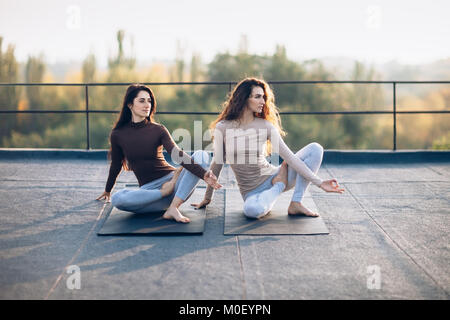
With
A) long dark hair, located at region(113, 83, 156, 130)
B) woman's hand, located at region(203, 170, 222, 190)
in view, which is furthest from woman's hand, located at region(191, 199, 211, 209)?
long dark hair, located at region(113, 83, 156, 130)

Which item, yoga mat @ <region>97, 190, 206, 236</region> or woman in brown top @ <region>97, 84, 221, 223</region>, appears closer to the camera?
yoga mat @ <region>97, 190, 206, 236</region>

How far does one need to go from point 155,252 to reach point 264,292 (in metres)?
0.78

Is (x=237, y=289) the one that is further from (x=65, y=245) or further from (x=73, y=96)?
(x=73, y=96)

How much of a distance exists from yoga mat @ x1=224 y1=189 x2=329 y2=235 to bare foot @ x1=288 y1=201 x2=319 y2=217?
0.03m

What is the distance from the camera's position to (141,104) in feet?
10.8

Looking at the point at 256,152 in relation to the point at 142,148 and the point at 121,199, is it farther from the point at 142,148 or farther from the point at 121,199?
the point at 121,199

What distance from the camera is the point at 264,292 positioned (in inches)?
85.9

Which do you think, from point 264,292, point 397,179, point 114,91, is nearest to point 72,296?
point 264,292

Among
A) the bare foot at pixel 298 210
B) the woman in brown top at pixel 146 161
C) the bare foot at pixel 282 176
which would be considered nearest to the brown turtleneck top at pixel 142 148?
the woman in brown top at pixel 146 161

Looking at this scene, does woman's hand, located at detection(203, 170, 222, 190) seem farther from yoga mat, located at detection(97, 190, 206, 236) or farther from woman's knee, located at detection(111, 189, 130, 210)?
woman's knee, located at detection(111, 189, 130, 210)

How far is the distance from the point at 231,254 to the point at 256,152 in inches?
35.4

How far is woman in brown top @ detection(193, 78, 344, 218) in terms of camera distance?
10.8 feet

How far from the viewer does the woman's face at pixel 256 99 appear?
3289mm

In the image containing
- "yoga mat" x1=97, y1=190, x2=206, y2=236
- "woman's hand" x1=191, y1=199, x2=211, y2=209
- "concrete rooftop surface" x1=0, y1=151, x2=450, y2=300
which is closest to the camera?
"concrete rooftop surface" x1=0, y1=151, x2=450, y2=300
